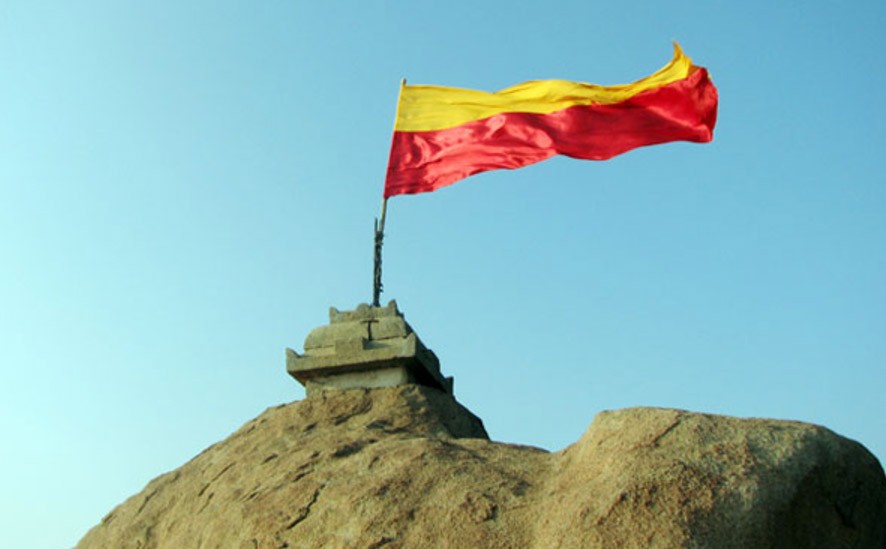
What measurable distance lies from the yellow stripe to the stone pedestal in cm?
322

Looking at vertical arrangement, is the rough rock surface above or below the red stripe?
below

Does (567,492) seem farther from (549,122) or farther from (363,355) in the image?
(549,122)

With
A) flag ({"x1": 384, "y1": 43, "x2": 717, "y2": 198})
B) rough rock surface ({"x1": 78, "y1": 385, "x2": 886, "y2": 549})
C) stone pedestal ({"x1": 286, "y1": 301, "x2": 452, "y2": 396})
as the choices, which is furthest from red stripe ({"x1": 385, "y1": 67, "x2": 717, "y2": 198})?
rough rock surface ({"x1": 78, "y1": 385, "x2": 886, "y2": 549})

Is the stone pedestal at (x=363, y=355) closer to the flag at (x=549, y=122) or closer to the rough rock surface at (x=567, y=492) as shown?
the rough rock surface at (x=567, y=492)

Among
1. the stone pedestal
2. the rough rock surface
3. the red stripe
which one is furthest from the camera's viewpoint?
the red stripe

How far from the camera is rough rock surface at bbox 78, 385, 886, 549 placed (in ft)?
20.7

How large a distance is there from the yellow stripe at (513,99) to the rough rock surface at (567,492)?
505cm

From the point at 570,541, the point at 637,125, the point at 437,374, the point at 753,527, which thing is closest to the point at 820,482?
the point at 753,527

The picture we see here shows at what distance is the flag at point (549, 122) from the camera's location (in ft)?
40.2

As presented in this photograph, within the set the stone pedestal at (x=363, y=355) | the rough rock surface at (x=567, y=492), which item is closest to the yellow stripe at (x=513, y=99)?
the stone pedestal at (x=363, y=355)

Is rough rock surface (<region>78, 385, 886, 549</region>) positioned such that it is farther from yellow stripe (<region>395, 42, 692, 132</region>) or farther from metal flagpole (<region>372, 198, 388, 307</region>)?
yellow stripe (<region>395, 42, 692, 132</region>)

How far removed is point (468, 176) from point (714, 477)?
6.39 metres

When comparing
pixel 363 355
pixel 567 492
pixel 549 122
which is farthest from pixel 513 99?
pixel 567 492

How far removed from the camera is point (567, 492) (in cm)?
686
